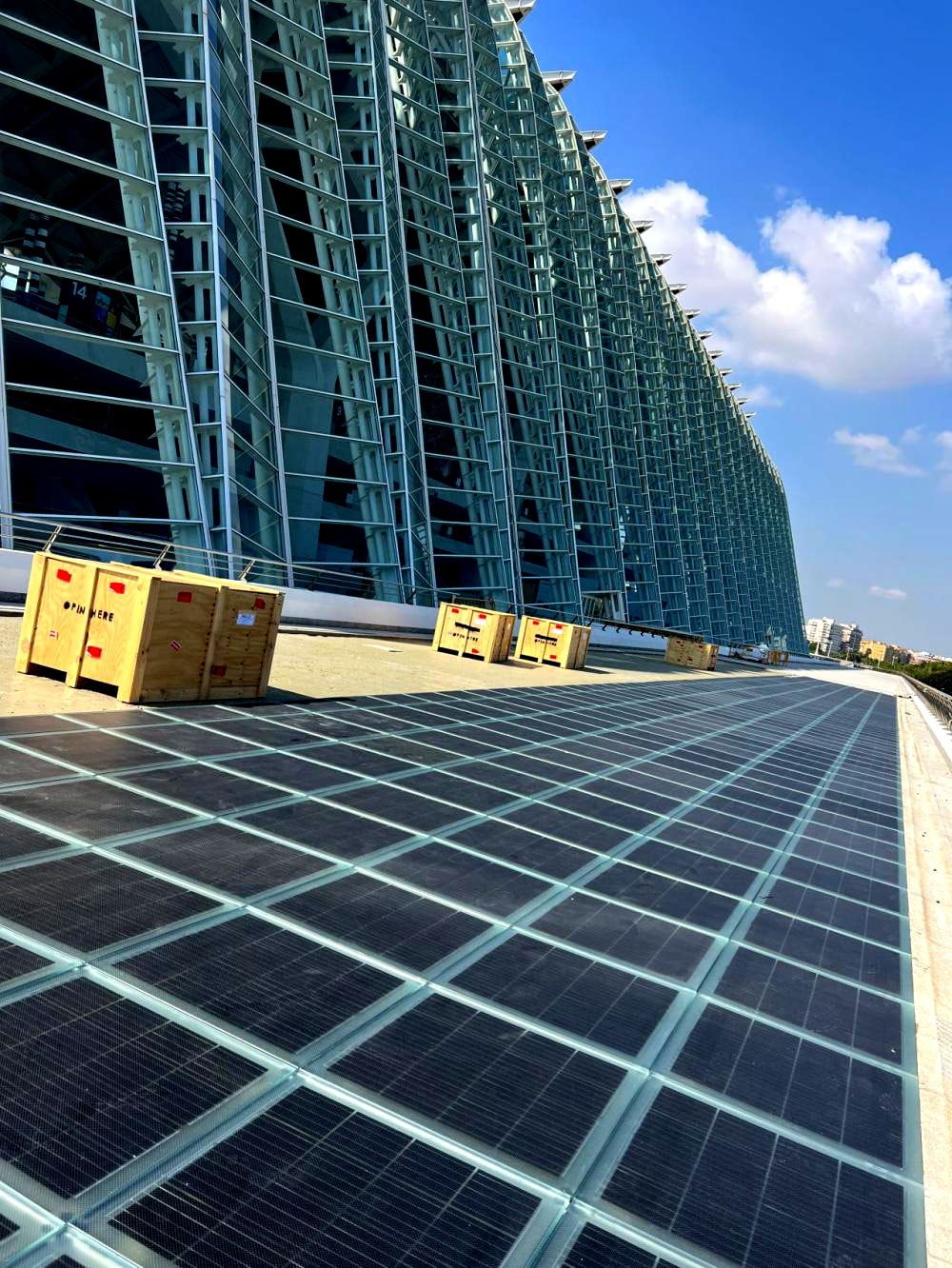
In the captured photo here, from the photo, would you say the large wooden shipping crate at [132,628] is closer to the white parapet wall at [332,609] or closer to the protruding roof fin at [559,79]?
the white parapet wall at [332,609]

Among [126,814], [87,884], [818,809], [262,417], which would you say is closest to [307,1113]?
[87,884]

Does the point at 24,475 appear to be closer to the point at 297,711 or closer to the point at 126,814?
the point at 297,711

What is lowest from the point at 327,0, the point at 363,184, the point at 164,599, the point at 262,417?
the point at 164,599

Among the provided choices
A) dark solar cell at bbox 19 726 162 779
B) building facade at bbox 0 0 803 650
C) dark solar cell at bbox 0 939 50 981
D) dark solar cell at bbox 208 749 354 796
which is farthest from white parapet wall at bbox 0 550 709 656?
dark solar cell at bbox 0 939 50 981

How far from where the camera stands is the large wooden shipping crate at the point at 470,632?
79.7ft

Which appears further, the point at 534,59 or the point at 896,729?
the point at 534,59

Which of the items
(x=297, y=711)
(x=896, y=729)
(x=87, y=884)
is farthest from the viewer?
(x=896, y=729)

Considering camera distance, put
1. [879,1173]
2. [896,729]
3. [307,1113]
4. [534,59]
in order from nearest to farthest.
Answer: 1. [307,1113]
2. [879,1173]
3. [896,729]
4. [534,59]

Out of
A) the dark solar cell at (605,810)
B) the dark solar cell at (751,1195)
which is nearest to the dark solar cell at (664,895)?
the dark solar cell at (605,810)

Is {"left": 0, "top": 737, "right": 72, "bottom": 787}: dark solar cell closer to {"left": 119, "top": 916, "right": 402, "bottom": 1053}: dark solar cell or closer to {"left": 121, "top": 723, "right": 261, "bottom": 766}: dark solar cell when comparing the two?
{"left": 121, "top": 723, "right": 261, "bottom": 766}: dark solar cell

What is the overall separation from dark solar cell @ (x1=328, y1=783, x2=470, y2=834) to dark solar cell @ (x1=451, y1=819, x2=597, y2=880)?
26 centimetres

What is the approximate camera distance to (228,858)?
5.56 meters

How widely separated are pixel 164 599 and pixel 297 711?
226cm

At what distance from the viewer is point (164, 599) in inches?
384
